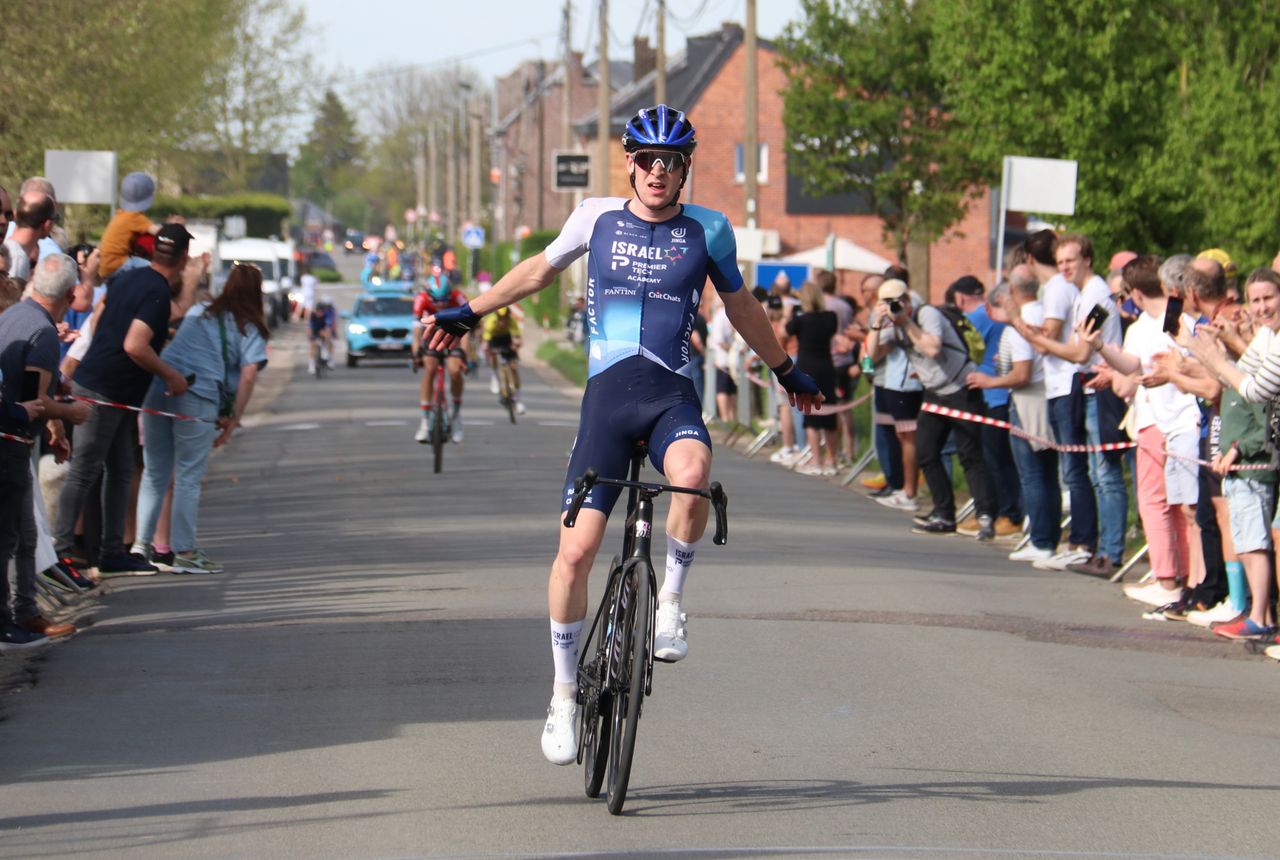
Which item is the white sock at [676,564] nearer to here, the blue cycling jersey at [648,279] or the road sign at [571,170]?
the blue cycling jersey at [648,279]

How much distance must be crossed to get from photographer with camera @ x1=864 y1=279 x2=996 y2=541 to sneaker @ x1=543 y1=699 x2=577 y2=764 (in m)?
9.36

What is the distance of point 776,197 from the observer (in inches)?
2670

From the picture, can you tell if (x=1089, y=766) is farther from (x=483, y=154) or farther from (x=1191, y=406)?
(x=483, y=154)

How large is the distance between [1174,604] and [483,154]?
14753 cm

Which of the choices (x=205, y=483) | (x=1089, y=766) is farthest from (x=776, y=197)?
(x=1089, y=766)

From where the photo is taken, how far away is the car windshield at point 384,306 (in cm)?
4466

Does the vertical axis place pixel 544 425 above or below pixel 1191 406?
below

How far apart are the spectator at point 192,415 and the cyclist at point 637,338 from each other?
6032 millimetres

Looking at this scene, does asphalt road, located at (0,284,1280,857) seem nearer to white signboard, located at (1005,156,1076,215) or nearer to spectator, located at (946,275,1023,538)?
spectator, located at (946,275,1023,538)

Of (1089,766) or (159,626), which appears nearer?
(1089,766)

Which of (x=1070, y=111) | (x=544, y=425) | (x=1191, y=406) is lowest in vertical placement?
(x=544, y=425)

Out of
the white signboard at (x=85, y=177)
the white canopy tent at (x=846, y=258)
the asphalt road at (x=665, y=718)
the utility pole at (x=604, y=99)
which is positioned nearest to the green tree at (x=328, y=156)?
the utility pole at (x=604, y=99)

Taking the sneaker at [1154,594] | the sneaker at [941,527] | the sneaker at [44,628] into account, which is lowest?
the sneaker at [941,527]

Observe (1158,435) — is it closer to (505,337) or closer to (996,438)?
(996,438)
